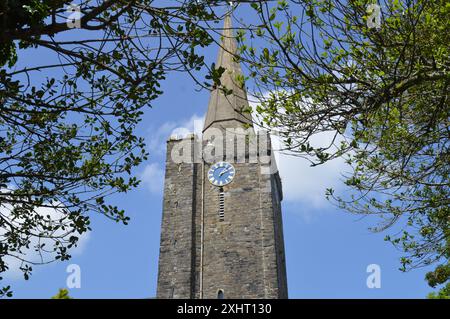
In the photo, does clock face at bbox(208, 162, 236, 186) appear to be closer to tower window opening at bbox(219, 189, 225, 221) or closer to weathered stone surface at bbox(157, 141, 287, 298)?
weathered stone surface at bbox(157, 141, 287, 298)

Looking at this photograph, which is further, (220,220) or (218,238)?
(220,220)

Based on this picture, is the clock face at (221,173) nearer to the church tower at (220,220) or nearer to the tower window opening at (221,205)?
the church tower at (220,220)

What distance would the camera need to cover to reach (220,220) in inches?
909

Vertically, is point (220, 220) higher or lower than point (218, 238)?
higher

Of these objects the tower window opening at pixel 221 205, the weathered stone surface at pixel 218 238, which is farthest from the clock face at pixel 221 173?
the tower window opening at pixel 221 205

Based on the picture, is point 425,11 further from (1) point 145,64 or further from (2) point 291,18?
(1) point 145,64

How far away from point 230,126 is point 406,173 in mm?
19008

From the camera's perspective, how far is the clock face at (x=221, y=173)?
24.2 m

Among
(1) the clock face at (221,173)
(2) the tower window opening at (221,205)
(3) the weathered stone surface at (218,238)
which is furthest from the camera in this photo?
(1) the clock face at (221,173)

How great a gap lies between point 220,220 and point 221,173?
2564mm

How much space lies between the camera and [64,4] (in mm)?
5055

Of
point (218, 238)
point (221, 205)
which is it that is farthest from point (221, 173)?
point (218, 238)

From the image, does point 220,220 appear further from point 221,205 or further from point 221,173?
point 221,173
